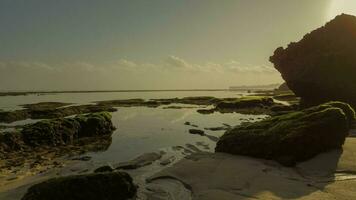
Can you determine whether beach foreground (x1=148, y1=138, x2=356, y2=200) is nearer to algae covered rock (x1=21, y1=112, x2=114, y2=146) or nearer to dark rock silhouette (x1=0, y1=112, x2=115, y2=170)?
dark rock silhouette (x1=0, y1=112, x2=115, y2=170)

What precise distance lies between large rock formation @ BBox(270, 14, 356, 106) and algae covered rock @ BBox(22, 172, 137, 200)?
4139cm

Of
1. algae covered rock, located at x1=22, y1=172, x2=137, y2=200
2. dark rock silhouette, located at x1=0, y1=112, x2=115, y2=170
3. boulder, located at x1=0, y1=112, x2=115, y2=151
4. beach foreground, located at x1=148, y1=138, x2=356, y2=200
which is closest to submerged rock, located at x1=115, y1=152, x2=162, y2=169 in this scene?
beach foreground, located at x1=148, y1=138, x2=356, y2=200

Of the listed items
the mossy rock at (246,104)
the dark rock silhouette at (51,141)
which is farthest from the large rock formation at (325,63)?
the dark rock silhouette at (51,141)

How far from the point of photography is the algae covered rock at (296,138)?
72.1 feet

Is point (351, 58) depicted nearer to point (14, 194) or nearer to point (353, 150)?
point (353, 150)

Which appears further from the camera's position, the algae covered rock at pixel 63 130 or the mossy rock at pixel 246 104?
the mossy rock at pixel 246 104

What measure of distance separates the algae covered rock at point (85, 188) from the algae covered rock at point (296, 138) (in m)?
10.2

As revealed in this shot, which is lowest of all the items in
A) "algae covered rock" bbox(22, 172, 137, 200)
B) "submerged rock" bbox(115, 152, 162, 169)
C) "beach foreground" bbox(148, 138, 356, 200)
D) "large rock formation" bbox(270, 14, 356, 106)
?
"submerged rock" bbox(115, 152, 162, 169)

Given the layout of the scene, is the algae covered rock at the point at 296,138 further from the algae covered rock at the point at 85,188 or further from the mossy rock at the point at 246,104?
the mossy rock at the point at 246,104

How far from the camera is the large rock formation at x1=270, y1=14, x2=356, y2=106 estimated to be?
163 feet

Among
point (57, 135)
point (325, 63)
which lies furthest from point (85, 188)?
point (325, 63)

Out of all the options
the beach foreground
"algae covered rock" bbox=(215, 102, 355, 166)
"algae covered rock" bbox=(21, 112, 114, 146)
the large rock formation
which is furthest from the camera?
the large rock formation

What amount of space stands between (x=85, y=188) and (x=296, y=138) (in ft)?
43.7

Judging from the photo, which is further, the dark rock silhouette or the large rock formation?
the large rock formation
